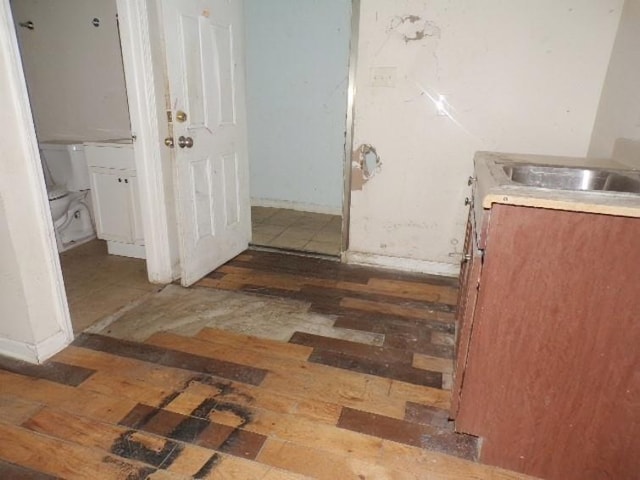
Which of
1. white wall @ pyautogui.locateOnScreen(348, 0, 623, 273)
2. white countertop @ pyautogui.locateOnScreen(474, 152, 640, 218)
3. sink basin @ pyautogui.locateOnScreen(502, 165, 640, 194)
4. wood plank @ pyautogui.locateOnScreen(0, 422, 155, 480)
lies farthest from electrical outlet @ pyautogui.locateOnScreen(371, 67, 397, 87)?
wood plank @ pyautogui.locateOnScreen(0, 422, 155, 480)

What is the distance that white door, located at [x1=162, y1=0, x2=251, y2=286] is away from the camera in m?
2.22

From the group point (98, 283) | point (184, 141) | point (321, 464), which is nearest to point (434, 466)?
point (321, 464)

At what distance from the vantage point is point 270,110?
Answer: 162 inches

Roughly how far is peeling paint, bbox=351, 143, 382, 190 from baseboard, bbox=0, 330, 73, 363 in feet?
6.42

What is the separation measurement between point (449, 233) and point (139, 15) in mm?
2247

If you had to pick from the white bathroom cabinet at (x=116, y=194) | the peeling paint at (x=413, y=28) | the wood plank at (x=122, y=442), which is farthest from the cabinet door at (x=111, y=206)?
the peeling paint at (x=413, y=28)

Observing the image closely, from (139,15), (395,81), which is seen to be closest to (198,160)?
(139,15)

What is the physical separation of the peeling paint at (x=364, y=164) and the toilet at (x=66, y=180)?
6.74 feet

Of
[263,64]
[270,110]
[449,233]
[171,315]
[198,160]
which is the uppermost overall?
[263,64]

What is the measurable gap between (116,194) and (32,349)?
1303 mm

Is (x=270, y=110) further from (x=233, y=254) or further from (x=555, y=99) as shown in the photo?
(x=555, y=99)

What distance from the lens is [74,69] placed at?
3146mm

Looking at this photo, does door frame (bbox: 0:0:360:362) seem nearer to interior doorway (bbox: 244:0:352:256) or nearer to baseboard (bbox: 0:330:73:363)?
baseboard (bbox: 0:330:73:363)

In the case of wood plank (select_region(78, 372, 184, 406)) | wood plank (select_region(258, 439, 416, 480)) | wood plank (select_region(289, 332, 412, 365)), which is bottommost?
wood plank (select_region(258, 439, 416, 480))
